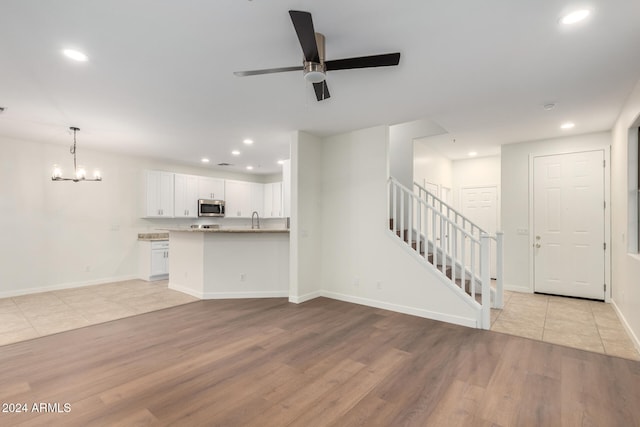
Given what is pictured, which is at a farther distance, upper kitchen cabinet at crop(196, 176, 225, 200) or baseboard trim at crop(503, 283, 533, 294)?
upper kitchen cabinet at crop(196, 176, 225, 200)

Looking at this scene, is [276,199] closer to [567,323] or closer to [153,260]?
[153,260]

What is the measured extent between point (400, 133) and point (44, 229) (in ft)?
21.6

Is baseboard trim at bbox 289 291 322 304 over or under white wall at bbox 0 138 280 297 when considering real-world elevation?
under

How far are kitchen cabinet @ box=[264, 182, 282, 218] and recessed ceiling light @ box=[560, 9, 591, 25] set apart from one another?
7.33m

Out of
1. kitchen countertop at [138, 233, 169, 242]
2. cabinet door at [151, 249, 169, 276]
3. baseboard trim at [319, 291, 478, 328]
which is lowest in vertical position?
baseboard trim at [319, 291, 478, 328]

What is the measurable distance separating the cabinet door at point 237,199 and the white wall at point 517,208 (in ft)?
20.7

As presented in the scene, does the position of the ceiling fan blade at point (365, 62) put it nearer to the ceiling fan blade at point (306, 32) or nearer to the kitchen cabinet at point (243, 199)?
the ceiling fan blade at point (306, 32)

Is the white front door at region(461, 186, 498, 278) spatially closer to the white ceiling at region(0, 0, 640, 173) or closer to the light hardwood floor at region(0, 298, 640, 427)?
the white ceiling at region(0, 0, 640, 173)

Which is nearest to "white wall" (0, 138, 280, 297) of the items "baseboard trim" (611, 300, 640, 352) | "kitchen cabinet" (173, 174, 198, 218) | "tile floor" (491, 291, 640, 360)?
"kitchen cabinet" (173, 174, 198, 218)

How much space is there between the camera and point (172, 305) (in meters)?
4.46

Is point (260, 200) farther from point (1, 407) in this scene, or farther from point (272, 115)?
point (1, 407)

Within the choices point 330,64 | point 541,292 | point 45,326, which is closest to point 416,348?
point 330,64

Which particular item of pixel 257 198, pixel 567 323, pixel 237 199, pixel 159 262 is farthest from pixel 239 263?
pixel 567 323

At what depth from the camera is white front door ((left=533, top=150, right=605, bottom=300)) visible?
4.77 m
